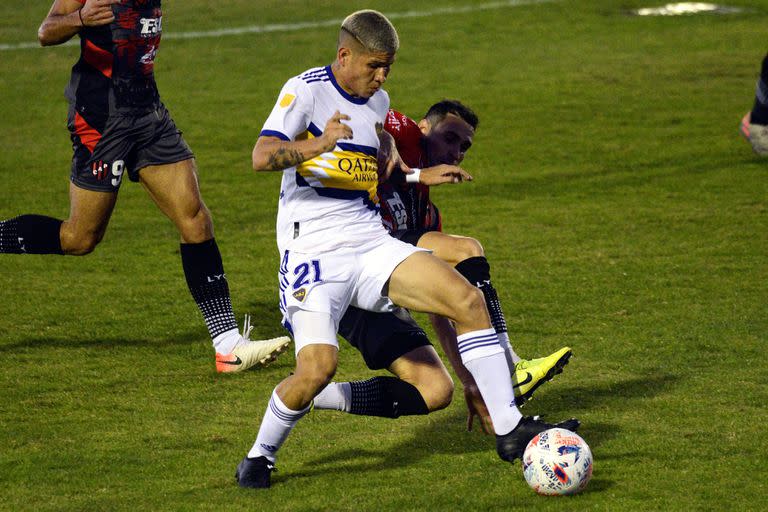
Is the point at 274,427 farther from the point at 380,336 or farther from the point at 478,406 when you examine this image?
the point at 478,406

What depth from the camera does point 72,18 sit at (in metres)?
A: 7.37

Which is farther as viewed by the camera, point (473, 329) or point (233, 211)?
point (233, 211)

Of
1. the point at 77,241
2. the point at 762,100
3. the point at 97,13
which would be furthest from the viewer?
the point at 762,100

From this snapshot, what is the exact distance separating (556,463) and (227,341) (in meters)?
2.53

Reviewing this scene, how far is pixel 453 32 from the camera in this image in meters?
21.3

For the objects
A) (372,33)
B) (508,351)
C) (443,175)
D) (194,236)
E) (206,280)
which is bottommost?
(206,280)

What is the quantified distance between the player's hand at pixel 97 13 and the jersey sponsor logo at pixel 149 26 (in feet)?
0.80

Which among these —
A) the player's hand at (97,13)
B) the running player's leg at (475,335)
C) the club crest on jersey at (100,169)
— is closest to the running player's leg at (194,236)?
the club crest on jersey at (100,169)

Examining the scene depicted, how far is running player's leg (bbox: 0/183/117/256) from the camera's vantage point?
25.0 feet

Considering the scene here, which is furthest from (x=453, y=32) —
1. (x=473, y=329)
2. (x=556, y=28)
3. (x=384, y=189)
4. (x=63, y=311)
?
(x=473, y=329)

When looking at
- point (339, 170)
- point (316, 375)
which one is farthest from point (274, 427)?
point (339, 170)

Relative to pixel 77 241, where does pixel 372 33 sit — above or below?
above

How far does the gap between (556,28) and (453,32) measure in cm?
176

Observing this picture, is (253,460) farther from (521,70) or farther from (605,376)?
(521,70)
